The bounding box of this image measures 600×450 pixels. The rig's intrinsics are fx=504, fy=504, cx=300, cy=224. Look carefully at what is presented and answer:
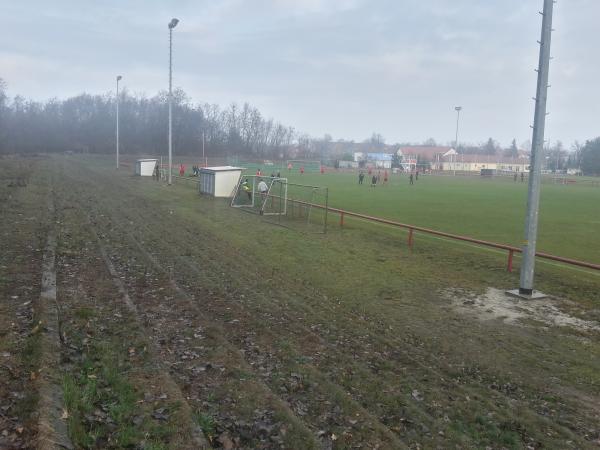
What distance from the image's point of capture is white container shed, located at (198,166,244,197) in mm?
29688

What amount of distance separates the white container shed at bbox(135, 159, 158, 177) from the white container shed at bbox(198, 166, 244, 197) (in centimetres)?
1922

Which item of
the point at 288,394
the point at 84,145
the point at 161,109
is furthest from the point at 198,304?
the point at 161,109

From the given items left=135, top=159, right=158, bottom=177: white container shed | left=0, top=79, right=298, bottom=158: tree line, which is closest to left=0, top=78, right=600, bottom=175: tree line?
left=0, top=79, right=298, bottom=158: tree line

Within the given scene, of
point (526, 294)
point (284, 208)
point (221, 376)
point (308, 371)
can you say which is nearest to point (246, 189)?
point (284, 208)

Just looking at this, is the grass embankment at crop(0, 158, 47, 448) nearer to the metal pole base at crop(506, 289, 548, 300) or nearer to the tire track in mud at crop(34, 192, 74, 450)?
the tire track in mud at crop(34, 192, 74, 450)

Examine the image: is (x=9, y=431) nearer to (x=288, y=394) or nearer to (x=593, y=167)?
(x=288, y=394)

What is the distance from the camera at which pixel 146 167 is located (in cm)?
4834

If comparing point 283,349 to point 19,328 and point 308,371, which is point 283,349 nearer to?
point 308,371

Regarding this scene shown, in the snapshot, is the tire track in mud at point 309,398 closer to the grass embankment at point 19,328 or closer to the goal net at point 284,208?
the grass embankment at point 19,328

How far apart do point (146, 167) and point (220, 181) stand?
21321mm

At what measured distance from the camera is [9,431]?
13.8 feet

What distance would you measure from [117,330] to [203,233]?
929 centimetres

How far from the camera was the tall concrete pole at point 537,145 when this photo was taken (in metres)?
9.85

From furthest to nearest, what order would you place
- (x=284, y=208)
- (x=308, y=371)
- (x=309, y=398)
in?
(x=284, y=208) < (x=308, y=371) < (x=309, y=398)
